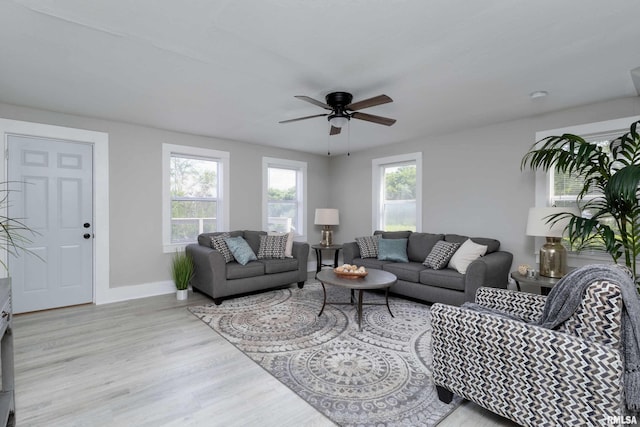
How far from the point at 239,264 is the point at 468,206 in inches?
135

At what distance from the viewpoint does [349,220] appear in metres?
6.20

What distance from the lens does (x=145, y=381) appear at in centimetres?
221

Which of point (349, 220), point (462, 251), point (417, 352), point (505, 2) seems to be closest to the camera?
point (505, 2)

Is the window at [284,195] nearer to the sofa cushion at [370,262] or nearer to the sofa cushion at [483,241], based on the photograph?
the sofa cushion at [370,262]

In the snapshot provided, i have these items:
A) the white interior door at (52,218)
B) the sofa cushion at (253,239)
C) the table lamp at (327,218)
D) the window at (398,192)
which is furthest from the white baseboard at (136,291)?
the window at (398,192)

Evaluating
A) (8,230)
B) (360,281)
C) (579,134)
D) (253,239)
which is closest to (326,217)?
(253,239)

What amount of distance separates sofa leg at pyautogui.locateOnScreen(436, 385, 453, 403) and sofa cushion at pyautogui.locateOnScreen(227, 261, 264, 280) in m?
2.82

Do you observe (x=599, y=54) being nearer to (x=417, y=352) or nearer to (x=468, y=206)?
(x=468, y=206)

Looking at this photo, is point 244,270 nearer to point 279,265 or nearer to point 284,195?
point 279,265

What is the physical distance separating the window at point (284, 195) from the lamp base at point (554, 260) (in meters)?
4.01

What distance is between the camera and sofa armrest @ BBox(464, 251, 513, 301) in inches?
133

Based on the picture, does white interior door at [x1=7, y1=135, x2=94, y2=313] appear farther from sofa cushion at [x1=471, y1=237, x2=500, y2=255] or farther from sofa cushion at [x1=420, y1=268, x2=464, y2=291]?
sofa cushion at [x1=471, y1=237, x2=500, y2=255]

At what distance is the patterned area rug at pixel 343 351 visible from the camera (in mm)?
1942

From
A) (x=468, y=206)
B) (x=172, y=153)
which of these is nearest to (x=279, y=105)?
(x=172, y=153)
